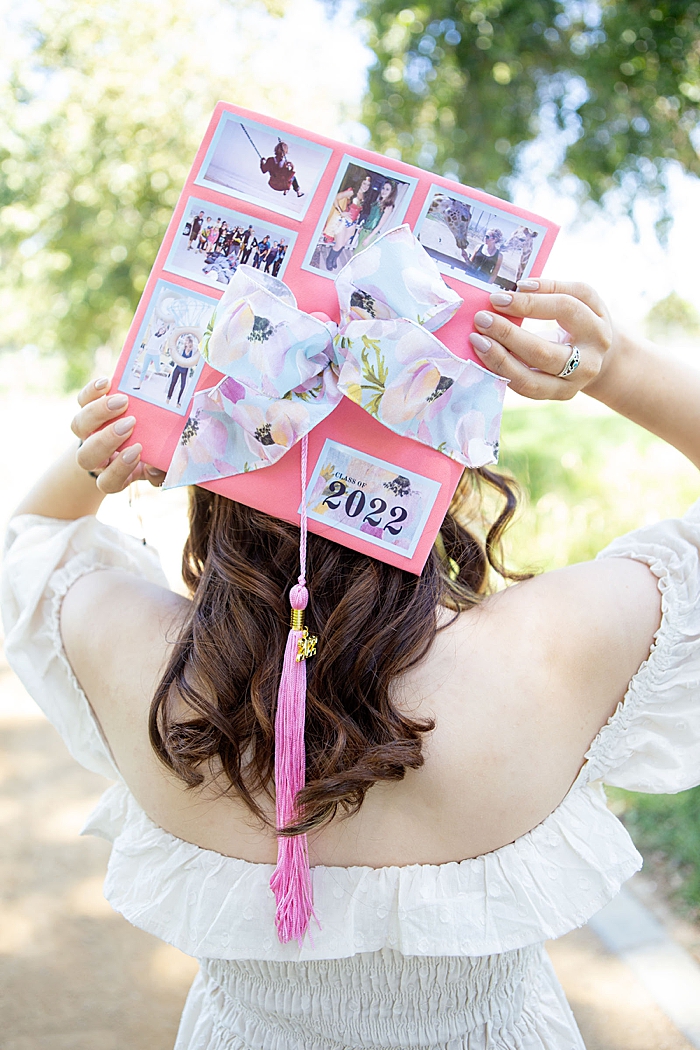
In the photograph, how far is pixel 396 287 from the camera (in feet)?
3.46

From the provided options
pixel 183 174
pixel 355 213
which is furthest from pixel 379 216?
pixel 183 174

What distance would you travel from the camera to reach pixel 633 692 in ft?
3.91

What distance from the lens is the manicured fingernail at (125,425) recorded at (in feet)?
3.83

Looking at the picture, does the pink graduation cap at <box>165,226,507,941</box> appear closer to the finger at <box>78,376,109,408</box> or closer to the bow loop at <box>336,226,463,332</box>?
the bow loop at <box>336,226,463,332</box>

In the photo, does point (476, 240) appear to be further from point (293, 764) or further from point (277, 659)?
point (293, 764)

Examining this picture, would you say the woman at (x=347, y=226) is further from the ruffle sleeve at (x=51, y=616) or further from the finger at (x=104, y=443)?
the ruffle sleeve at (x=51, y=616)

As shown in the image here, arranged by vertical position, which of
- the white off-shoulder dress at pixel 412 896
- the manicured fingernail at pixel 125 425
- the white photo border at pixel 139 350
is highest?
the white photo border at pixel 139 350

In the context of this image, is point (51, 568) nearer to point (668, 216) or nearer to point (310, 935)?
→ point (310, 935)

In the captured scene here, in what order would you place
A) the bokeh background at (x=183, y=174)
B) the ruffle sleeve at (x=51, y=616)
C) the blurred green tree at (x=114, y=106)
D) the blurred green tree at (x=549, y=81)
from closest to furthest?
the ruffle sleeve at (x=51, y=616) → the bokeh background at (x=183, y=174) → the blurred green tree at (x=549, y=81) → the blurred green tree at (x=114, y=106)

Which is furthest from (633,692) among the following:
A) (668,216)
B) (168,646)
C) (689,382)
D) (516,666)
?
(668,216)

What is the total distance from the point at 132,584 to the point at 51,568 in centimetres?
16

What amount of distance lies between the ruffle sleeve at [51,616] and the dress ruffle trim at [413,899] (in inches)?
12.5

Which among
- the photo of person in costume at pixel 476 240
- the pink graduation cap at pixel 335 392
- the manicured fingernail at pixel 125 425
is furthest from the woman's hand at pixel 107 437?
the photo of person in costume at pixel 476 240

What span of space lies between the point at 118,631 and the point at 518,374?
72cm
